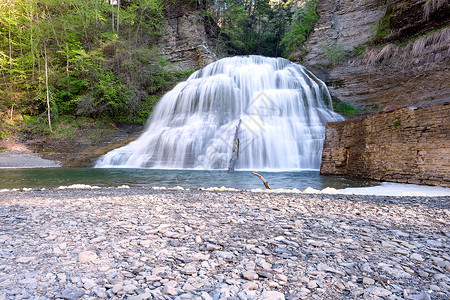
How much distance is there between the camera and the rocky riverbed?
53.1 inches

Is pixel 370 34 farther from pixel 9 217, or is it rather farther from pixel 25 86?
pixel 25 86

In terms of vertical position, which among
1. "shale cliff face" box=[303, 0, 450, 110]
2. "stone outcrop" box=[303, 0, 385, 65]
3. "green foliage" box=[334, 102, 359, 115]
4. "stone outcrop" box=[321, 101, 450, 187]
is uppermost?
"stone outcrop" box=[303, 0, 385, 65]

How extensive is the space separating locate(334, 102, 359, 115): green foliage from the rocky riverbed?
1238 cm

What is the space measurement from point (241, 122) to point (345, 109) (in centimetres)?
670

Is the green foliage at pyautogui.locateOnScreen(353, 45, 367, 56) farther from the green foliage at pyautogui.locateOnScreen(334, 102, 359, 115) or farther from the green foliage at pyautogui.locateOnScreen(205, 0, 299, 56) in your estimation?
the green foliage at pyautogui.locateOnScreen(205, 0, 299, 56)

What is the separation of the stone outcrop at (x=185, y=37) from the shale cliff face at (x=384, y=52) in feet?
34.6

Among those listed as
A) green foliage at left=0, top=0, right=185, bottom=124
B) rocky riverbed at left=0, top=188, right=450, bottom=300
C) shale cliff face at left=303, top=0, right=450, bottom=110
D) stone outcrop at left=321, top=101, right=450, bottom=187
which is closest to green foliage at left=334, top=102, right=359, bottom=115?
shale cliff face at left=303, top=0, right=450, bottom=110

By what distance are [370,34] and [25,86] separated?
2543cm

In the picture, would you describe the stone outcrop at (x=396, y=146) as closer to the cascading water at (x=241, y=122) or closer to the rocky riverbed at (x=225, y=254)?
the cascading water at (x=241, y=122)

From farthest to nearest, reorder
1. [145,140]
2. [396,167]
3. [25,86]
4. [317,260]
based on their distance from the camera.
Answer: [25,86], [145,140], [396,167], [317,260]

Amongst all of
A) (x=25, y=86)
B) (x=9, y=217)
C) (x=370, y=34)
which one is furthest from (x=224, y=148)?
(x=25, y=86)

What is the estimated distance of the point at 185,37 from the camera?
2488 centimetres

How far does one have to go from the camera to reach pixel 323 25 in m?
20.6

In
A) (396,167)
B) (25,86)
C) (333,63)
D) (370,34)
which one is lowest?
(396,167)
